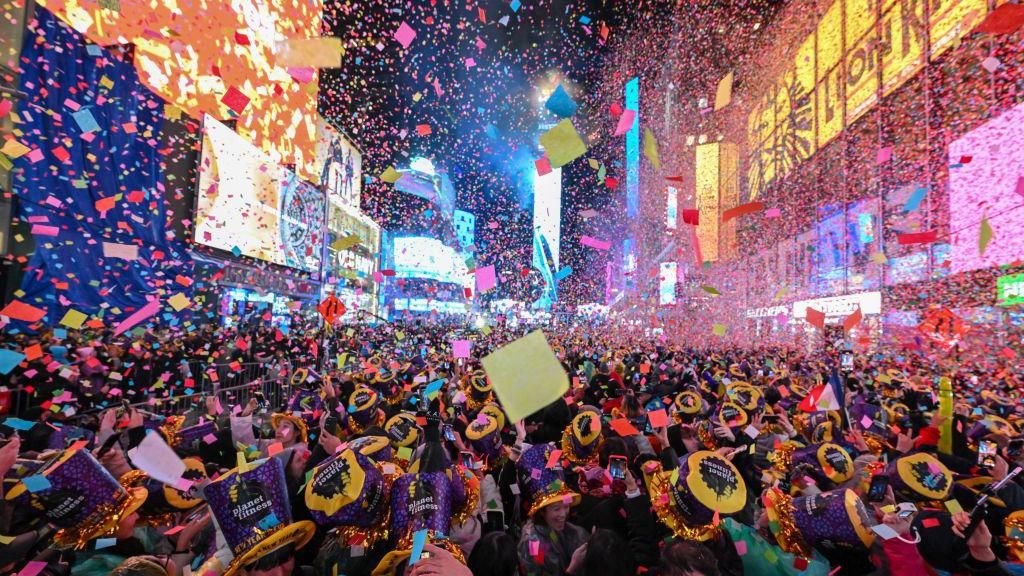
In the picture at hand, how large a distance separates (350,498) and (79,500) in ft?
4.17

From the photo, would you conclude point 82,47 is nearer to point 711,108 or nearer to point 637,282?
point 711,108

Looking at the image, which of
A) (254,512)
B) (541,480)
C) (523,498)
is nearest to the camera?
(254,512)

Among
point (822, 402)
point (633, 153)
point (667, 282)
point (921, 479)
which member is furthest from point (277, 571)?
point (633, 153)

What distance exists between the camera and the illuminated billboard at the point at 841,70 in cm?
1212

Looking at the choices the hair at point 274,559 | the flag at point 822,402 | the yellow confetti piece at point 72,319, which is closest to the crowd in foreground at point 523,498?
the hair at point 274,559

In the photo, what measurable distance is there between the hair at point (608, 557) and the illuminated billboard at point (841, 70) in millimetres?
14751

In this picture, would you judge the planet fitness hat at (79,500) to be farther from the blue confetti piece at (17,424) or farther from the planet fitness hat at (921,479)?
the planet fitness hat at (921,479)

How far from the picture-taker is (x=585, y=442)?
354 cm

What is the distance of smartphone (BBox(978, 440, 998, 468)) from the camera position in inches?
145

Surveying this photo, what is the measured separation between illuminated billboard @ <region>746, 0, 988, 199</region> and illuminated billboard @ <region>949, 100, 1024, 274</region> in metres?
2.55

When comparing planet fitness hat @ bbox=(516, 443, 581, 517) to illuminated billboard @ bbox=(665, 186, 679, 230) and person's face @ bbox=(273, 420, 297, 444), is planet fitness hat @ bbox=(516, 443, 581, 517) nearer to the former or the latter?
person's face @ bbox=(273, 420, 297, 444)

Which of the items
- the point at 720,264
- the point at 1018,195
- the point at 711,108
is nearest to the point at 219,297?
the point at 1018,195

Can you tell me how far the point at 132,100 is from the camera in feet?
39.1

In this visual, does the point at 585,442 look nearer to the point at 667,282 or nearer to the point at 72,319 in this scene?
the point at 72,319
